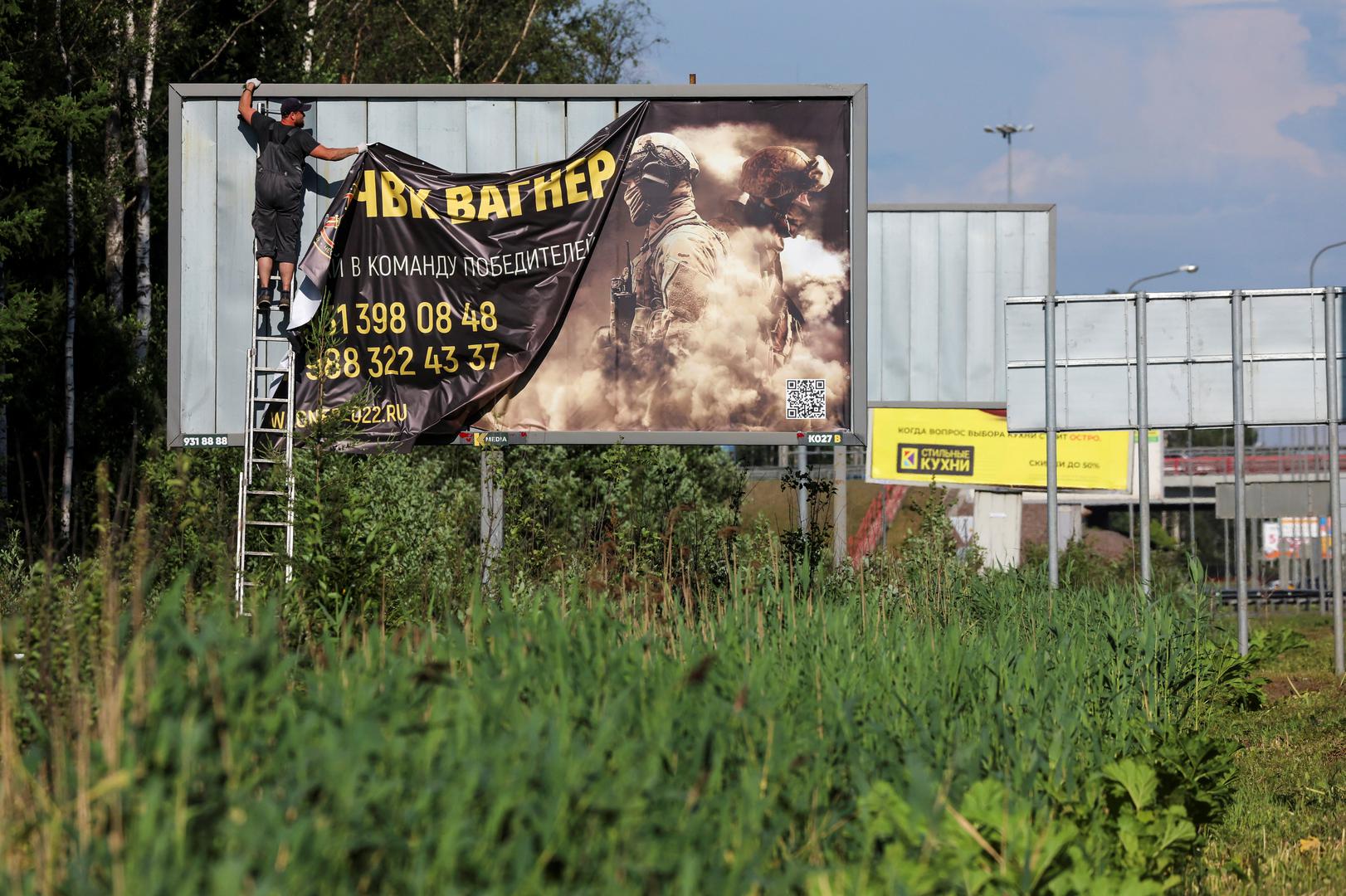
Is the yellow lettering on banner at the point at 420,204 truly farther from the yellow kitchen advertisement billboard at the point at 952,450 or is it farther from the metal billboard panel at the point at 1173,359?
the yellow kitchen advertisement billboard at the point at 952,450

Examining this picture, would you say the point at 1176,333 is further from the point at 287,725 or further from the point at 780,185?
the point at 287,725

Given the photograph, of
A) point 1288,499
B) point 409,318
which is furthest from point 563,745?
point 1288,499

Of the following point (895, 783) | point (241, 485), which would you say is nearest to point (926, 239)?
point (241, 485)

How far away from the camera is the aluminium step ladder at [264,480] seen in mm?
8961

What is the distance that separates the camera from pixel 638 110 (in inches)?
504

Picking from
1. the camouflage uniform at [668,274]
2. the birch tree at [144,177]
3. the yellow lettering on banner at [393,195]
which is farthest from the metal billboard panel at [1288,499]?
the birch tree at [144,177]

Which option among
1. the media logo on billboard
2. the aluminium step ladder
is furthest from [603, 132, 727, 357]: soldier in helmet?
the media logo on billboard

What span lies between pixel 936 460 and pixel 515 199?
1565 centimetres

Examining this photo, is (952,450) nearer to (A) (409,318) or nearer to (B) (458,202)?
(B) (458,202)

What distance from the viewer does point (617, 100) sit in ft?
42.2

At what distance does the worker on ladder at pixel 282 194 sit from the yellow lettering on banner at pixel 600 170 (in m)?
2.17

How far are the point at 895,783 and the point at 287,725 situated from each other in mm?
2125

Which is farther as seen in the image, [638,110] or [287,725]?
[638,110]

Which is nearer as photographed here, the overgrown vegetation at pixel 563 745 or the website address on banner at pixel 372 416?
the overgrown vegetation at pixel 563 745
